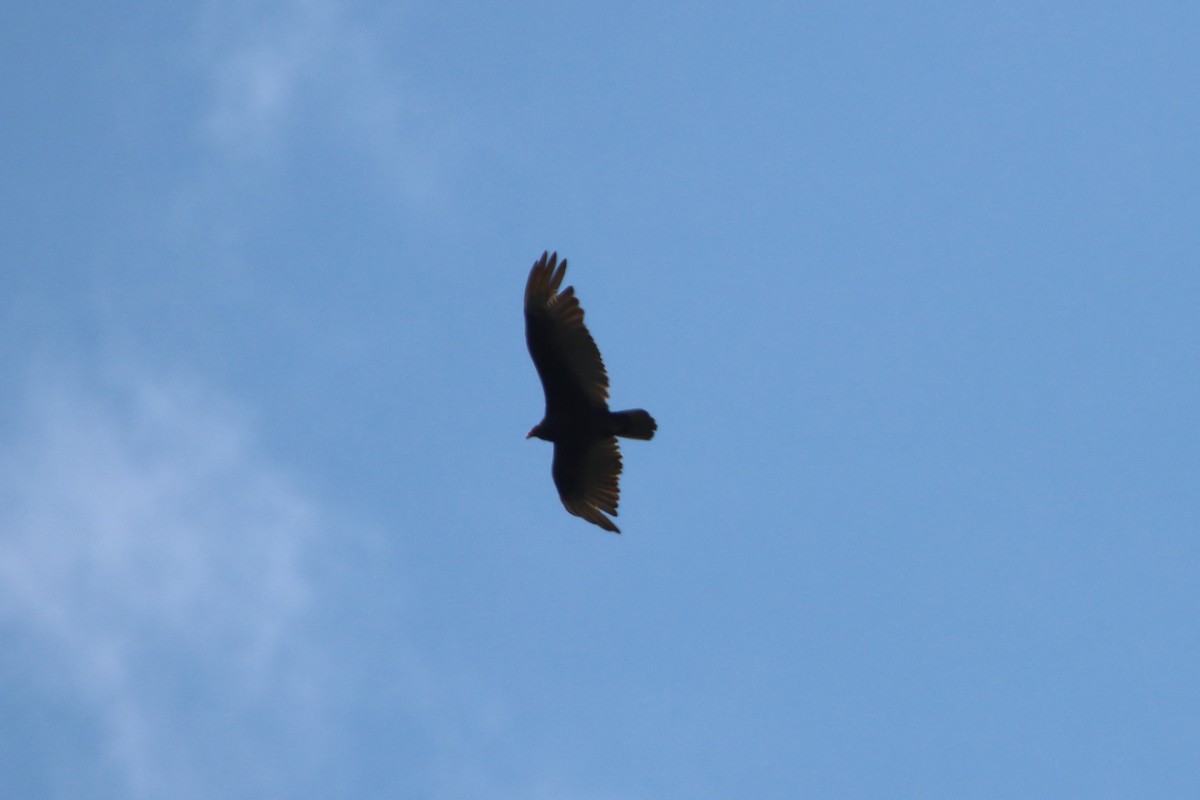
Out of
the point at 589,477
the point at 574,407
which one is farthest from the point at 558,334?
the point at 589,477

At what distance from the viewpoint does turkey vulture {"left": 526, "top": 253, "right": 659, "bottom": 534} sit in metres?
19.4

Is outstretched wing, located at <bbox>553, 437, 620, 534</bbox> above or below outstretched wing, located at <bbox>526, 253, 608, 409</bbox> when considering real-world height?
below

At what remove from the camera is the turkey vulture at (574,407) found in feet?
63.7

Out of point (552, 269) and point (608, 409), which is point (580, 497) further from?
point (552, 269)

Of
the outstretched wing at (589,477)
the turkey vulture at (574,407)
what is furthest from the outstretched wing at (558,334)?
the outstretched wing at (589,477)

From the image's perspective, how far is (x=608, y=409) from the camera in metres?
19.8

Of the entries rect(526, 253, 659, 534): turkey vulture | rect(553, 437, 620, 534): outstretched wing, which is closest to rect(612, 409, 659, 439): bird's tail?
rect(526, 253, 659, 534): turkey vulture

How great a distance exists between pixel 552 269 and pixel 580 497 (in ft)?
9.37

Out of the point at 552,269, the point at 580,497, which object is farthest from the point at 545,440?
the point at 552,269

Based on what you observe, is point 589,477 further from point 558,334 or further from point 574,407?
point 558,334

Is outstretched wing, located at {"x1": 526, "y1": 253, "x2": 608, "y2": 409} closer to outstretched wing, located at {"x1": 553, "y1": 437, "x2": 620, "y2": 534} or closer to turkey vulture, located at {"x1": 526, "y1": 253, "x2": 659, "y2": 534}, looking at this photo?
turkey vulture, located at {"x1": 526, "y1": 253, "x2": 659, "y2": 534}

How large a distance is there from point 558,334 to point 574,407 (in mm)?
959

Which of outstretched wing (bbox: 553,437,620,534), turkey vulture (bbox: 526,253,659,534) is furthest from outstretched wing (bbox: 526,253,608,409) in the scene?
outstretched wing (bbox: 553,437,620,534)

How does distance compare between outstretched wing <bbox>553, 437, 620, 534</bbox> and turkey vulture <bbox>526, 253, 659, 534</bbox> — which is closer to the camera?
turkey vulture <bbox>526, 253, 659, 534</bbox>
